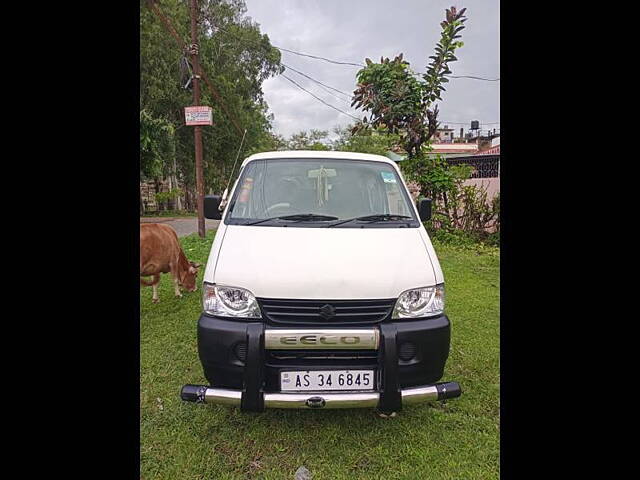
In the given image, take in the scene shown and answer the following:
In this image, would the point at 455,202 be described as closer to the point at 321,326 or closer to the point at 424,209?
the point at 424,209

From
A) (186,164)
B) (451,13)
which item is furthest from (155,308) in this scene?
(186,164)

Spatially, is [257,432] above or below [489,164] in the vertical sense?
below

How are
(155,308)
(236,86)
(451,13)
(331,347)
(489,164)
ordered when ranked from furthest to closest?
(236,86), (489,164), (451,13), (155,308), (331,347)

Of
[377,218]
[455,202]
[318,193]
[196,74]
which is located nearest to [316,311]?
[377,218]

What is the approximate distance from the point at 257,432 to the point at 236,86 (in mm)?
20472

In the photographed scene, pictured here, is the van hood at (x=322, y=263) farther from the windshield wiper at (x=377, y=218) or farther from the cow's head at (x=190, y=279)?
the cow's head at (x=190, y=279)

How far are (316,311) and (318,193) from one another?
125 centimetres

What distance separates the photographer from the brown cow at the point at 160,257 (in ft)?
14.8

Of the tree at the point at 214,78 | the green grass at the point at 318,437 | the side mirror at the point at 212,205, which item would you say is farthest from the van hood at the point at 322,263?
→ the tree at the point at 214,78

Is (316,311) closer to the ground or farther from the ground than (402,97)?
closer to the ground

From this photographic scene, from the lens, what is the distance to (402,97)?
915 cm

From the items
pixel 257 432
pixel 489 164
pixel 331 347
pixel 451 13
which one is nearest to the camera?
pixel 331 347
